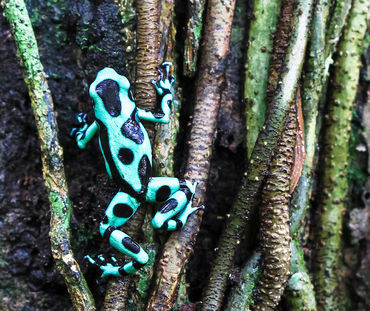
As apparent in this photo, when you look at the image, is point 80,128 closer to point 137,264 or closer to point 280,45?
point 137,264

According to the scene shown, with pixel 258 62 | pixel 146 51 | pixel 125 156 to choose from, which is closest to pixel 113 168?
pixel 125 156

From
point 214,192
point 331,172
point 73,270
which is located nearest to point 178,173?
point 214,192

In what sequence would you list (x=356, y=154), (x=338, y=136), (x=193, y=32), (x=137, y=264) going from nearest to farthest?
1. (x=137, y=264)
2. (x=193, y=32)
3. (x=338, y=136)
4. (x=356, y=154)

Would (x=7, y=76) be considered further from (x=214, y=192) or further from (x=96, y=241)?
(x=214, y=192)

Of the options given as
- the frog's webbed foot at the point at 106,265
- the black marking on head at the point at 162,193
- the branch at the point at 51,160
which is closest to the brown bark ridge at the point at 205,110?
the black marking on head at the point at 162,193

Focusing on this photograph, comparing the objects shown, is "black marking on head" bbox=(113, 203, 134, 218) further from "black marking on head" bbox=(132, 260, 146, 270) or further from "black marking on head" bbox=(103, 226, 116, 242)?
"black marking on head" bbox=(132, 260, 146, 270)

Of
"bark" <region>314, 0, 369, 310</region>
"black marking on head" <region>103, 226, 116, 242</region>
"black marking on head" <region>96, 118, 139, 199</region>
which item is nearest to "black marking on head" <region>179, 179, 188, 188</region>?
"black marking on head" <region>96, 118, 139, 199</region>
